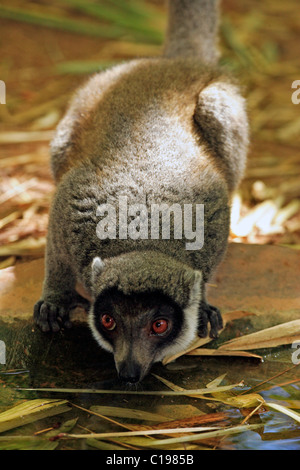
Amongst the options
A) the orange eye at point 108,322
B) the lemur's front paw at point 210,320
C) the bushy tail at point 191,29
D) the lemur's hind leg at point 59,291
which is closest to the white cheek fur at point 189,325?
the lemur's front paw at point 210,320

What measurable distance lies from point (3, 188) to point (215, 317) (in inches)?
149

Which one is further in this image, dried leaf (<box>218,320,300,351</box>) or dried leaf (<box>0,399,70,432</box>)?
dried leaf (<box>218,320,300,351</box>)

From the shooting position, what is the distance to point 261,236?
694cm

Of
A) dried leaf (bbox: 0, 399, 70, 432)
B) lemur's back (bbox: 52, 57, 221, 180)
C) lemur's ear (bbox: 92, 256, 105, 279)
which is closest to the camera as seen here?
dried leaf (bbox: 0, 399, 70, 432)

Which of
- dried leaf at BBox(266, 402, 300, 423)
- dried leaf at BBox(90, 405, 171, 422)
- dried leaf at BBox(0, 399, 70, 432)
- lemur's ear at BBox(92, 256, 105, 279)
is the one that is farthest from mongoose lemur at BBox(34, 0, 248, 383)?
dried leaf at BBox(266, 402, 300, 423)

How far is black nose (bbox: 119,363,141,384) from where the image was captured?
13.3 feet

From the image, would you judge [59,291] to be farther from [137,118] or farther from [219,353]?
[137,118]

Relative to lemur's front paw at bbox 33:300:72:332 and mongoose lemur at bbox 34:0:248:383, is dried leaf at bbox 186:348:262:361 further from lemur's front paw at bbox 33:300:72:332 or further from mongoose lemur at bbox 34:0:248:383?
lemur's front paw at bbox 33:300:72:332

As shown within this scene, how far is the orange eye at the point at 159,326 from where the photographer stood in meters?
4.24

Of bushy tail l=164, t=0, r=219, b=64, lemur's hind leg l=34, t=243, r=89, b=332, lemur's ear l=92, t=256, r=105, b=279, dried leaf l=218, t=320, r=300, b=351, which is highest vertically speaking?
bushy tail l=164, t=0, r=219, b=64

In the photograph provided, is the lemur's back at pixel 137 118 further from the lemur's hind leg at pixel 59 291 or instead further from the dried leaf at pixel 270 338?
the dried leaf at pixel 270 338

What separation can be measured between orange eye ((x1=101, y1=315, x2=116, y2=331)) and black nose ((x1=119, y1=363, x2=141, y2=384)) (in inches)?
12.2
